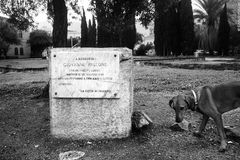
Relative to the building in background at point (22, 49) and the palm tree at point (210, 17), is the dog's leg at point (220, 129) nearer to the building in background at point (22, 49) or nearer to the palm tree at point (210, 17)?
the palm tree at point (210, 17)

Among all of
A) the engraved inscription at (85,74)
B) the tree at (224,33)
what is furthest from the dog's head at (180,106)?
the tree at (224,33)

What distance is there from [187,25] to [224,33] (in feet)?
20.2

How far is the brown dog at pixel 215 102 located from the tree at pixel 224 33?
39416 millimetres

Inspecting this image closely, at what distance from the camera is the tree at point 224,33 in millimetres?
40438

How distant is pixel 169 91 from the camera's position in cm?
835

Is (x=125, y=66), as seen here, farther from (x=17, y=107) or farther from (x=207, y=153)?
(x=17, y=107)

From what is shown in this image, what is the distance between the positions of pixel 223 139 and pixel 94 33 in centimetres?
4704

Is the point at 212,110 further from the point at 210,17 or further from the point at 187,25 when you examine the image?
the point at 210,17

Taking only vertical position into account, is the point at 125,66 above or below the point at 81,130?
above

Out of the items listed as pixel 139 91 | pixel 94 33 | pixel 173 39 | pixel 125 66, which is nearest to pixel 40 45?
pixel 94 33

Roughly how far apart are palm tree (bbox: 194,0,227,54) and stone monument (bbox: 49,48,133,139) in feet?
135

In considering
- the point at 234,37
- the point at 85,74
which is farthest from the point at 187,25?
the point at 85,74

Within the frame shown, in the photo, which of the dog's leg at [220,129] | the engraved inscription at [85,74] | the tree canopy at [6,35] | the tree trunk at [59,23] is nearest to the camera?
the dog's leg at [220,129]

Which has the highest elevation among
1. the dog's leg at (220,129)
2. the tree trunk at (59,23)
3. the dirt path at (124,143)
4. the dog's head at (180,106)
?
the tree trunk at (59,23)
